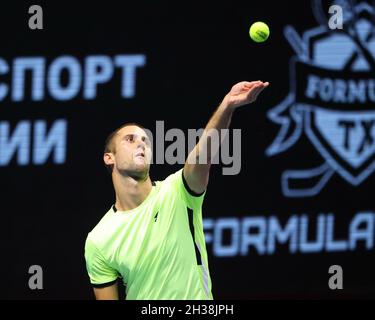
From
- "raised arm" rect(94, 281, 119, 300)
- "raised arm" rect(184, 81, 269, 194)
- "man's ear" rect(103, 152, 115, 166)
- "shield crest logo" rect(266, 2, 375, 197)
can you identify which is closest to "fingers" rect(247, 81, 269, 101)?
"raised arm" rect(184, 81, 269, 194)

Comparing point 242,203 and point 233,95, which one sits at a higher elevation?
point 233,95

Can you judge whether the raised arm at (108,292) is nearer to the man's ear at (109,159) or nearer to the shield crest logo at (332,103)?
the man's ear at (109,159)

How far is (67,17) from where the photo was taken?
7285 millimetres

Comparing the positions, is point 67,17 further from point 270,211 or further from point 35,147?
point 270,211

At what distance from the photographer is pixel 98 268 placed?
565cm

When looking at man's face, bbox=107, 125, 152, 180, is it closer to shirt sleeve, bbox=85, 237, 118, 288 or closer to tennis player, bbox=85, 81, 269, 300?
tennis player, bbox=85, 81, 269, 300

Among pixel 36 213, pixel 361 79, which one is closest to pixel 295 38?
pixel 361 79

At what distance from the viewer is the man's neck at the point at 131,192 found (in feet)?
18.6

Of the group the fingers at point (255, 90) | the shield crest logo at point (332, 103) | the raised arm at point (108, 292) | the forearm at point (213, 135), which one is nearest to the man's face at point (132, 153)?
the forearm at point (213, 135)

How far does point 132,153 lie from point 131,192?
8.4 inches

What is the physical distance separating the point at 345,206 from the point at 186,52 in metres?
1.62

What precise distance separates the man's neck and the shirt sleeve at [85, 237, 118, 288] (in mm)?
Result: 275

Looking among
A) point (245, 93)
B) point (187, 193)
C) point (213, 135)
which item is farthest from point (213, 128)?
point (187, 193)
